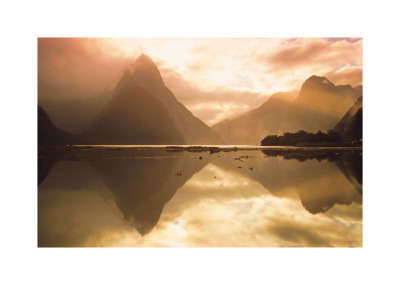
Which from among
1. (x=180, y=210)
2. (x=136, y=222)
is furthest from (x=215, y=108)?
(x=136, y=222)

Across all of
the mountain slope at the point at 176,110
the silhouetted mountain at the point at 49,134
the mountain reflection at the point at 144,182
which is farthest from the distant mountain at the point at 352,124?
the silhouetted mountain at the point at 49,134

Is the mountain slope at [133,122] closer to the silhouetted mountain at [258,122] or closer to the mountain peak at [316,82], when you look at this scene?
the silhouetted mountain at [258,122]

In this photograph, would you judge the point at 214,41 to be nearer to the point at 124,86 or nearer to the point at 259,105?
the point at 259,105

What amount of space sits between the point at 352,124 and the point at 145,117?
3696 millimetres

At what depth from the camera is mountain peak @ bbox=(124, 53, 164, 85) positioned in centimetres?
394

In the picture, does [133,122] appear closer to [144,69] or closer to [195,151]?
[144,69]

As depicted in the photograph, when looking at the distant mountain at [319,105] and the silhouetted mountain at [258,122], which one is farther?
the silhouetted mountain at [258,122]

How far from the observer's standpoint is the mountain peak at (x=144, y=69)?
3.94 m

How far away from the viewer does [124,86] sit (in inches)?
164

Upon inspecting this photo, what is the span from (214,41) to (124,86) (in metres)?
1.73

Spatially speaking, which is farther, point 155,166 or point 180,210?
point 155,166

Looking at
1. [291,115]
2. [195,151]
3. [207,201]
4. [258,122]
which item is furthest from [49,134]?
[291,115]

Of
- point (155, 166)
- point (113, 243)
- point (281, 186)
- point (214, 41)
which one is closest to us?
point (113, 243)
